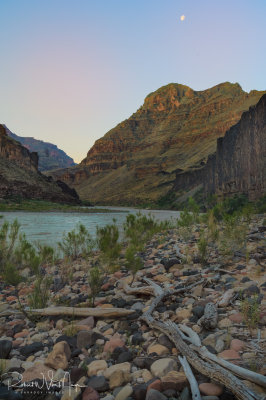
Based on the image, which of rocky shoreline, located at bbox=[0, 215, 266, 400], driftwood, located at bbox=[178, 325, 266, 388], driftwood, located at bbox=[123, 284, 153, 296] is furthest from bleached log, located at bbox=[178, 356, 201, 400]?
driftwood, located at bbox=[123, 284, 153, 296]

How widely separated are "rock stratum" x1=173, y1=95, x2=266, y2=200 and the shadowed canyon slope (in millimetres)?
34093

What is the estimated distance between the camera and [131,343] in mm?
2777

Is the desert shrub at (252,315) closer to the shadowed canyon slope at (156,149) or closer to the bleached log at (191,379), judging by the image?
the bleached log at (191,379)

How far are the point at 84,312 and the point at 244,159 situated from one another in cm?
3186

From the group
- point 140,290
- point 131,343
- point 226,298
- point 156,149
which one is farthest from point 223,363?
point 156,149

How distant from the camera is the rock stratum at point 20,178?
60.1m

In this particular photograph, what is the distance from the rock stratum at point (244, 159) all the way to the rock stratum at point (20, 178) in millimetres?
47619

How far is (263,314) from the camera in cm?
282

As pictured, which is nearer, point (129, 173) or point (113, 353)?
point (113, 353)

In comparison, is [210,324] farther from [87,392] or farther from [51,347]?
[51,347]

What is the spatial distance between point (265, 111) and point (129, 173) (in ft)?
367

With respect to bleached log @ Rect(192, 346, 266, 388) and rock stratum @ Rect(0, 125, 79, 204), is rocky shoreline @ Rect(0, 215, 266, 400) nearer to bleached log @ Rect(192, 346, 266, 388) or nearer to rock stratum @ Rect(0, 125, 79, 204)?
bleached log @ Rect(192, 346, 266, 388)

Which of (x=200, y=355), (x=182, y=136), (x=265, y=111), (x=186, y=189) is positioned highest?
(x=182, y=136)

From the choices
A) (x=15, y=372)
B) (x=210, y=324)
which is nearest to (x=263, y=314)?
(x=210, y=324)
